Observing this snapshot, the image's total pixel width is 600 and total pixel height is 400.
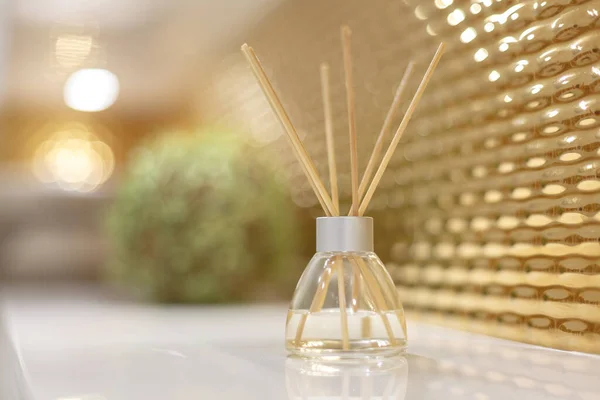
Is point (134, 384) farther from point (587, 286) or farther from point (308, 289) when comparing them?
point (587, 286)

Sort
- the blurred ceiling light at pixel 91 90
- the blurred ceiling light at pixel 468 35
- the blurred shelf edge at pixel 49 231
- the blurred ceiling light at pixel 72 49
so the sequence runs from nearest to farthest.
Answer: the blurred ceiling light at pixel 468 35 → the blurred shelf edge at pixel 49 231 → the blurred ceiling light at pixel 72 49 → the blurred ceiling light at pixel 91 90

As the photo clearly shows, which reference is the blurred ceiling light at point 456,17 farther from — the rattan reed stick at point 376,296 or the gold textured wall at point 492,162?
the rattan reed stick at point 376,296

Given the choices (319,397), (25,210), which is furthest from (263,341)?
(25,210)

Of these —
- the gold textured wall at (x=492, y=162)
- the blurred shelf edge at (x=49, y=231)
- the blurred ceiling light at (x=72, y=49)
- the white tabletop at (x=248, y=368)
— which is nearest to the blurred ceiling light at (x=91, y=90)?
the blurred ceiling light at (x=72, y=49)

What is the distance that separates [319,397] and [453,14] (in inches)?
18.3

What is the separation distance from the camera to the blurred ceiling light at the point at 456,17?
685 millimetres

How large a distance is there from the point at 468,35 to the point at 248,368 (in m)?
0.40

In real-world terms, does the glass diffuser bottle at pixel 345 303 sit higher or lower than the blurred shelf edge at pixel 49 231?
lower

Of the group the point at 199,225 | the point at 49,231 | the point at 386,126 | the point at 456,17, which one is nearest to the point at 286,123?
the point at 386,126

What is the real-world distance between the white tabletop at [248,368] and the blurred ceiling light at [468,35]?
0.95ft

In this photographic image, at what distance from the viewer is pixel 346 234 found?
0.49 m

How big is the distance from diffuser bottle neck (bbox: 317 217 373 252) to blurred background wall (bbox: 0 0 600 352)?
175mm

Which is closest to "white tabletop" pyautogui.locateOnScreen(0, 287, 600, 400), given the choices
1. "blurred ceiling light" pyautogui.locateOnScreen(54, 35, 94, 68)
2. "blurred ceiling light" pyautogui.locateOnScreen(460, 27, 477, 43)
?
"blurred ceiling light" pyautogui.locateOnScreen(460, 27, 477, 43)

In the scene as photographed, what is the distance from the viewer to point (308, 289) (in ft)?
1.62
